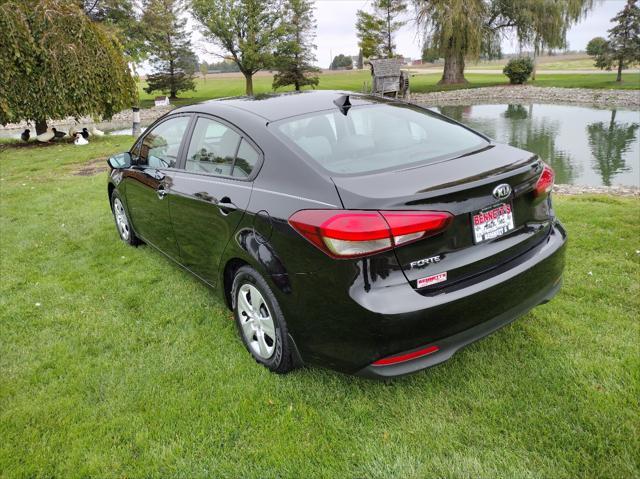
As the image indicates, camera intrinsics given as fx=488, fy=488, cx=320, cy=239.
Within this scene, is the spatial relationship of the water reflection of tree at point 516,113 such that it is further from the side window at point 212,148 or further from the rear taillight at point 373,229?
the rear taillight at point 373,229

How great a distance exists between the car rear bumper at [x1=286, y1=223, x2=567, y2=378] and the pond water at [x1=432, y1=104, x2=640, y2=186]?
7595mm

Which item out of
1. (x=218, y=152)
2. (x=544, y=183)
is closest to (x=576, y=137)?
(x=544, y=183)

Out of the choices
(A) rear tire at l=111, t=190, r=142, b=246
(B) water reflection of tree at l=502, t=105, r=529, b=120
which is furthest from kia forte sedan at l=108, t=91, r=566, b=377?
(B) water reflection of tree at l=502, t=105, r=529, b=120

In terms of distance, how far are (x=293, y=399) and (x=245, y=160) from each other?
140cm

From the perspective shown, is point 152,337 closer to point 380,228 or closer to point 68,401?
point 68,401

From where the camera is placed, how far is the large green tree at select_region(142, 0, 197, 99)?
1577 inches

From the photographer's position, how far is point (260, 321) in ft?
9.51

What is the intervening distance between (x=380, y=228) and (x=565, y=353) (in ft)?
5.27

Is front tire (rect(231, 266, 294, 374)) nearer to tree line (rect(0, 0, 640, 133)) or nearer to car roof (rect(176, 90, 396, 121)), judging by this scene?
car roof (rect(176, 90, 396, 121))

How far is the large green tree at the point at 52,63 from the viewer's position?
12891 millimetres

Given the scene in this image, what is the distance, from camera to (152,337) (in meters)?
3.44

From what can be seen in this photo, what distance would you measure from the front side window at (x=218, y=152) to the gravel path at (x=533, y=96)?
981 inches

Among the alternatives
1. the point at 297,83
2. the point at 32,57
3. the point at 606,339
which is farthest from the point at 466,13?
the point at 606,339

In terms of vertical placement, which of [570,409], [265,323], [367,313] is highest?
[367,313]
